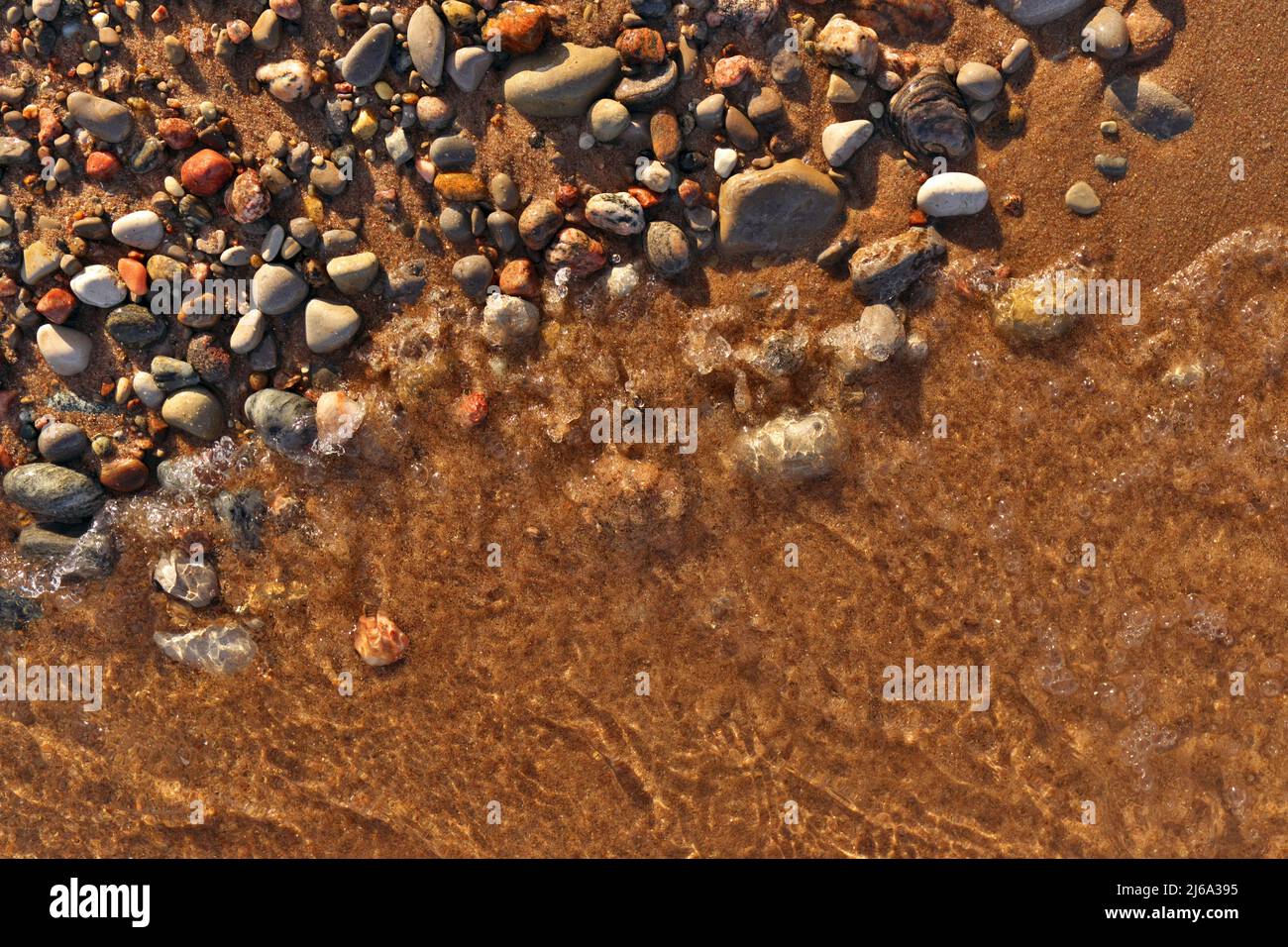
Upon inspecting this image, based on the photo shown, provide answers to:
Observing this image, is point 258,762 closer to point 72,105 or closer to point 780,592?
point 780,592

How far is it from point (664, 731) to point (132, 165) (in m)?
4.56

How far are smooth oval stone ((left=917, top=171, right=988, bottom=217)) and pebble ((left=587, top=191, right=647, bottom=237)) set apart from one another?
63.5 inches

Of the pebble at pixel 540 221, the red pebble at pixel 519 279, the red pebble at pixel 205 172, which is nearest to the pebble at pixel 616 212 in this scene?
the pebble at pixel 540 221

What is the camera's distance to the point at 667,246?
4430mm

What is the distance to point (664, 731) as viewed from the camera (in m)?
4.79

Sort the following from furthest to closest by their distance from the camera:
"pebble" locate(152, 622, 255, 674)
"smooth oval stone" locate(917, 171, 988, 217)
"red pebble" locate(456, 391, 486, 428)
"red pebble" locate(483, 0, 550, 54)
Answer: "pebble" locate(152, 622, 255, 674)
"red pebble" locate(456, 391, 486, 428)
"smooth oval stone" locate(917, 171, 988, 217)
"red pebble" locate(483, 0, 550, 54)

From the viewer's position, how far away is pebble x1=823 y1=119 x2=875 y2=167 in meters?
4.40

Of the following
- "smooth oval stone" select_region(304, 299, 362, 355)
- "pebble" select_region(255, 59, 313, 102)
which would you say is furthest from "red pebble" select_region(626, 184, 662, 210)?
"pebble" select_region(255, 59, 313, 102)

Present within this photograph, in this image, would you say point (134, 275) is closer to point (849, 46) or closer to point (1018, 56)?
point (849, 46)

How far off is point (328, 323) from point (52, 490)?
191cm

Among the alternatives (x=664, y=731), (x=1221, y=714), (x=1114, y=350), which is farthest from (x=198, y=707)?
(x=1221, y=714)

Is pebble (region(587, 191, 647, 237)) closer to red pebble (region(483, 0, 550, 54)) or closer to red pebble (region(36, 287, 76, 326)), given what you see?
red pebble (region(483, 0, 550, 54))

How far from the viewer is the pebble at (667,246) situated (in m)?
4.43

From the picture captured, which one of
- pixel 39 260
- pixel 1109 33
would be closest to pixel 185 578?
pixel 39 260
